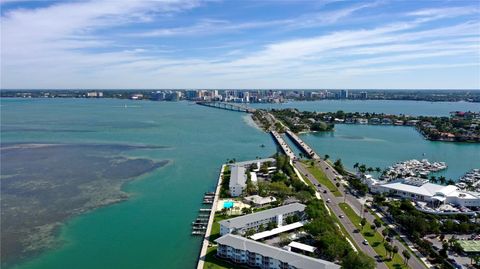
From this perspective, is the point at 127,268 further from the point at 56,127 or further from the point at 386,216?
the point at 56,127

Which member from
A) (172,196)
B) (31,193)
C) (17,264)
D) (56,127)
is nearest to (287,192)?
(172,196)

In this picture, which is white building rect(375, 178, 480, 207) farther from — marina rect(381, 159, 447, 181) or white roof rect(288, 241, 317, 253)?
white roof rect(288, 241, 317, 253)

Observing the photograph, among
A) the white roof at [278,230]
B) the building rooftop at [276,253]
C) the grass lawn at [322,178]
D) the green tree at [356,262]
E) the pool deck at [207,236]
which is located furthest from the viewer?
the grass lawn at [322,178]

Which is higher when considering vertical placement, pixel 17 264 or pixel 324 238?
pixel 324 238

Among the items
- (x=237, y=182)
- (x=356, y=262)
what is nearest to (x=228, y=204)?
(x=237, y=182)

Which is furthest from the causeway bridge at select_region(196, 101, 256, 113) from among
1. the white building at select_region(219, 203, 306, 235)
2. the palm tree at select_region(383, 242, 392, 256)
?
the palm tree at select_region(383, 242, 392, 256)

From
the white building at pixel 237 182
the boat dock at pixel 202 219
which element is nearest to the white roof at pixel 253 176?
the white building at pixel 237 182

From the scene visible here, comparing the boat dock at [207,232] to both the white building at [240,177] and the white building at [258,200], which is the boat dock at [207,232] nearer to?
the white building at [240,177]
